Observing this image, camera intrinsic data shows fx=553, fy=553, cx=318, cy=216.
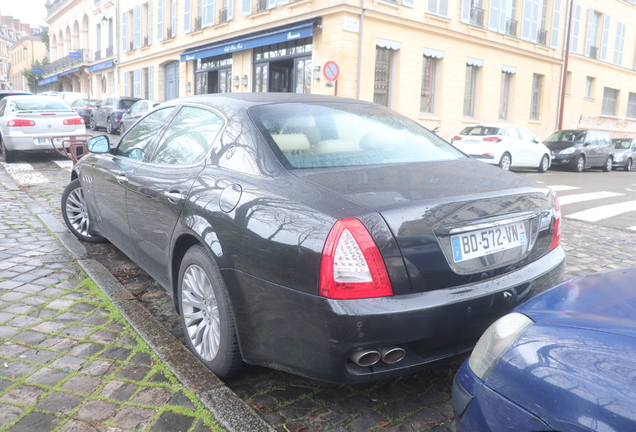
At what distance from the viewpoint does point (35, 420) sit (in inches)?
91.7

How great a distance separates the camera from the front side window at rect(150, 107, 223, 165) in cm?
314

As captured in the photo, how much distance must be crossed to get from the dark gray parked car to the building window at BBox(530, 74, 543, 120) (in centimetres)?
626

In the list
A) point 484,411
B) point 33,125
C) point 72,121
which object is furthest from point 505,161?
point 484,411

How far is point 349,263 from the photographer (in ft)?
6.98

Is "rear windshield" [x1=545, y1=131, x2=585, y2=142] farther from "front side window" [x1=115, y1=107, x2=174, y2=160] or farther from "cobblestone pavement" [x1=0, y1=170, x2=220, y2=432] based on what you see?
→ "cobblestone pavement" [x1=0, y1=170, x2=220, y2=432]

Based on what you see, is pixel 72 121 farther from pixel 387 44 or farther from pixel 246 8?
pixel 246 8

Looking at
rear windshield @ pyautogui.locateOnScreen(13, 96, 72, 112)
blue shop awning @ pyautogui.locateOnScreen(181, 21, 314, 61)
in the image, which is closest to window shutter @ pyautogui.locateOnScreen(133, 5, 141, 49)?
blue shop awning @ pyautogui.locateOnScreen(181, 21, 314, 61)

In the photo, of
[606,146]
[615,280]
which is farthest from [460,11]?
[615,280]

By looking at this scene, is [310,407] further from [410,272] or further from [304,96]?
[304,96]

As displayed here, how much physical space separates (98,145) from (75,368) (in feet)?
7.16

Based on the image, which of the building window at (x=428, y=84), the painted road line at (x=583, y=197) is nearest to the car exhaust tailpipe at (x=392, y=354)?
the painted road line at (x=583, y=197)

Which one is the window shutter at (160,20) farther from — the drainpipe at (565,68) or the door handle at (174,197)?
the door handle at (174,197)

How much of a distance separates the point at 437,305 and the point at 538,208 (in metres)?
0.87

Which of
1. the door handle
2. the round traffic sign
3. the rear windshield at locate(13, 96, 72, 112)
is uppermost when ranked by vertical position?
the round traffic sign
